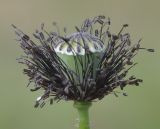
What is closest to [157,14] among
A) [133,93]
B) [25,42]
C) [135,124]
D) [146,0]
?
[146,0]

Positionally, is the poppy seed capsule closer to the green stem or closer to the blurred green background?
the green stem

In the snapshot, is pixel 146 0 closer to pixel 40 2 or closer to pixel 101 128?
pixel 40 2

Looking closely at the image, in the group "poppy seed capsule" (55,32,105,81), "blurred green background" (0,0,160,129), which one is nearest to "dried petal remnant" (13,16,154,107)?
"poppy seed capsule" (55,32,105,81)

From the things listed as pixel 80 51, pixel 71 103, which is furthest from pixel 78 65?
pixel 71 103

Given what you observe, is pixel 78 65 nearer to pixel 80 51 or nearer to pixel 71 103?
pixel 80 51

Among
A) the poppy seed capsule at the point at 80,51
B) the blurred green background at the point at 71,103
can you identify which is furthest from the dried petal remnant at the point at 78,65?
the blurred green background at the point at 71,103

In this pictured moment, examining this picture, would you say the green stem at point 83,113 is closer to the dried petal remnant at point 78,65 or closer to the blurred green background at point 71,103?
the dried petal remnant at point 78,65
